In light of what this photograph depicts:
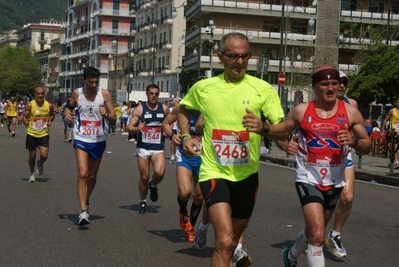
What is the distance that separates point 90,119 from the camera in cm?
1123

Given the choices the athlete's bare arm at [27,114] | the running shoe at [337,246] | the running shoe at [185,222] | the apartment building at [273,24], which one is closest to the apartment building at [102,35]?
the apartment building at [273,24]

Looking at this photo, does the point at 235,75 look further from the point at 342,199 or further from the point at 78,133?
the point at 78,133

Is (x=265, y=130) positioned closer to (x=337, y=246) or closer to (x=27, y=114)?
(x=337, y=246)

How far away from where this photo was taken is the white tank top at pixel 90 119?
440 inches

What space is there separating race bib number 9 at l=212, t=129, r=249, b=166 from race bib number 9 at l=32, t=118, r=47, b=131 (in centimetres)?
1111

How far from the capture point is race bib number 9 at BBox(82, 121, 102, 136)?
36.7 feet

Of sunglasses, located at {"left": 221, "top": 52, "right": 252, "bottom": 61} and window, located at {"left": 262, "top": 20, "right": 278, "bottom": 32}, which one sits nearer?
sunglasses, located at {"left": 221, "top": 52, "right": 252, "bottom": 61}

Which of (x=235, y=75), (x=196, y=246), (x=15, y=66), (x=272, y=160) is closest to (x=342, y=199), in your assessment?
(x=196, y=246)

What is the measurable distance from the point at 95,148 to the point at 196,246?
2.70m

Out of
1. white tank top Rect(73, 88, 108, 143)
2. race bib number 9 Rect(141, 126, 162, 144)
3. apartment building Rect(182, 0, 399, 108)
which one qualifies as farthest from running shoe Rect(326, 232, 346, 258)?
apartment building Rect(182, 0, 399, 108)

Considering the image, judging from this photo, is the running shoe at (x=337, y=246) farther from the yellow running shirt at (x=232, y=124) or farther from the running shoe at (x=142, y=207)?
the running shoe at (x=142, y=207)

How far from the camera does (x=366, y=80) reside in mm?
44812

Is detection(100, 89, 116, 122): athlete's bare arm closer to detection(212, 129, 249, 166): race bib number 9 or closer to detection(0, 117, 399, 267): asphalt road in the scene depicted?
detection(0, 117, 399, 267): asphalt road

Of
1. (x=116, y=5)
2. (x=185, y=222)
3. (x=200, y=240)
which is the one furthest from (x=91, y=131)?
(x=116, y=5)
